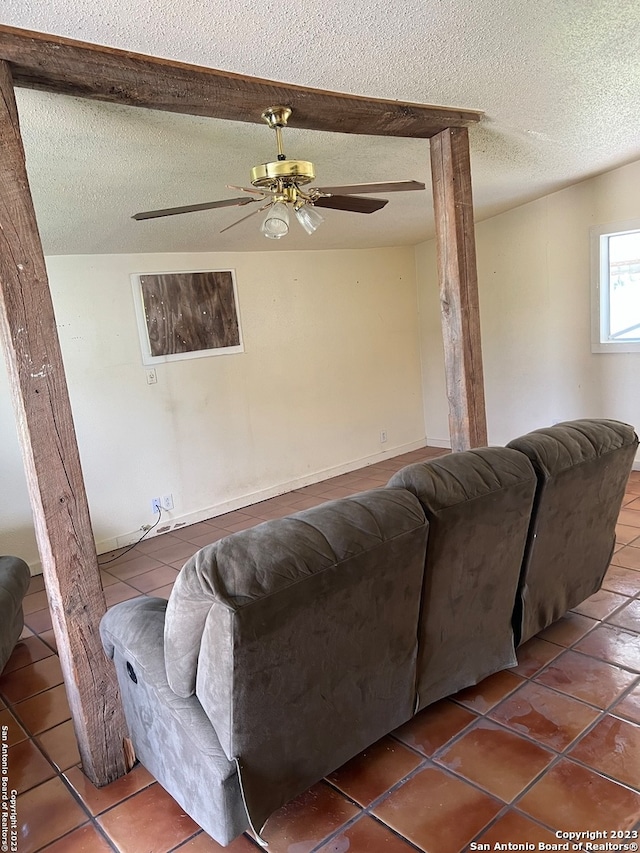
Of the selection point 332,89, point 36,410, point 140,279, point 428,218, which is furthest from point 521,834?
point 428,218

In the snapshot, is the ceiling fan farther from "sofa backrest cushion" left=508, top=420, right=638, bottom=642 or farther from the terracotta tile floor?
the terracotta tile floor

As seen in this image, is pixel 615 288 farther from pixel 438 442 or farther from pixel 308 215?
pixel 308 215

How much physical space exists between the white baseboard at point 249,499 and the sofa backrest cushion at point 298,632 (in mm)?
2749

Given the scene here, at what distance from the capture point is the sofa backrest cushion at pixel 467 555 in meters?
1.71

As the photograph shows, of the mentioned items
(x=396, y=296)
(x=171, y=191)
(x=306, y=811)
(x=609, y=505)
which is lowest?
(x=306, y=811)

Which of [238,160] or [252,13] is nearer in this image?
[252,13]

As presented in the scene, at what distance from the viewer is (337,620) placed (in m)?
1.49

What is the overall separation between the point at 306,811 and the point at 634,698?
1.19 m

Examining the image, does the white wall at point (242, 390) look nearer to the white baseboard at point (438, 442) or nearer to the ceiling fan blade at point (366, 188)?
the white baseboard at point (438, 442)

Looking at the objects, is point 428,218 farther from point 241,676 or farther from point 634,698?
point 241,676

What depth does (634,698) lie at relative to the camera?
201 cm

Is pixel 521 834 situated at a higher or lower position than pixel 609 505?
lower

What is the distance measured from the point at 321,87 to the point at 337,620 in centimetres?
186

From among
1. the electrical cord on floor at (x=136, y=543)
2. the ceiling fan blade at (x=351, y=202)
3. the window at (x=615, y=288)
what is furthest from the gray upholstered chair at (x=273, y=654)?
the window at (x=615, y=288)
